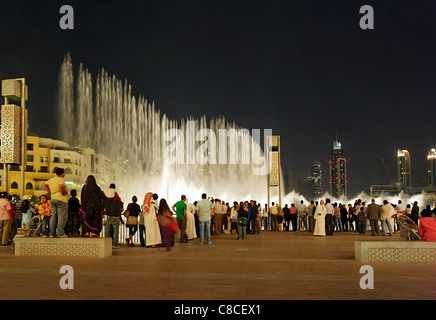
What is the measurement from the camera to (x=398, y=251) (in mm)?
10961

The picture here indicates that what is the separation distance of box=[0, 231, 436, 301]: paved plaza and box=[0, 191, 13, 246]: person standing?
9.04ft

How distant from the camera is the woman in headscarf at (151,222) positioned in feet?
48.6

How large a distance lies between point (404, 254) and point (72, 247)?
27.2 feet

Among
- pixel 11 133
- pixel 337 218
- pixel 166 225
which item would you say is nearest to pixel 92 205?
pixel 166 225

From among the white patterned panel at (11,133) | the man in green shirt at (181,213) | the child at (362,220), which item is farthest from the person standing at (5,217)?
the child at (362,220)

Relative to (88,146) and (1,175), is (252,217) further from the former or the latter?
(88,146)

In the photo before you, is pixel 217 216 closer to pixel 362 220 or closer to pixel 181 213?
pixel 181 213

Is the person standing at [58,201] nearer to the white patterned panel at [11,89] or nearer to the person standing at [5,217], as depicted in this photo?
the person standing at [5,217]

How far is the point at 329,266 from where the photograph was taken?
10.2 meters

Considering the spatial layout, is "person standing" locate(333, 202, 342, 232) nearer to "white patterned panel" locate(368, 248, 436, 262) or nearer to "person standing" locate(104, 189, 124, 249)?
"white patterned panel" locate(368, 248, 436, 262)

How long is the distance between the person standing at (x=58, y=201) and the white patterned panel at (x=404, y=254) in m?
7.90

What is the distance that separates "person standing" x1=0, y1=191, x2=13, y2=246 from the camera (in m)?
15.0
